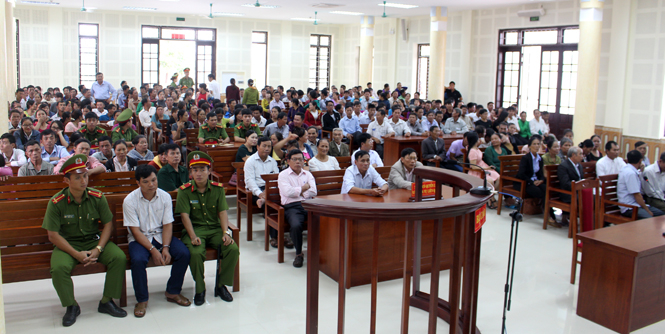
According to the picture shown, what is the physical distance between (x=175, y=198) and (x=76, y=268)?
33.8 inches

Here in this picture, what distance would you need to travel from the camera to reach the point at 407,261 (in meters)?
2.33

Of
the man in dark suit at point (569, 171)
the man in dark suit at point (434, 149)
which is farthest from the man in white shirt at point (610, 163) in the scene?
the man in dark suit at point (434, 149)

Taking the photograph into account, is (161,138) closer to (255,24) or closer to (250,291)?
(250,291)

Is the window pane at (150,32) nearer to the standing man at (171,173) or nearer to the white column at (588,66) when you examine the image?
the white column at (588,66)

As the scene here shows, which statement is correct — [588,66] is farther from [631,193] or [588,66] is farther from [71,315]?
[71,315]

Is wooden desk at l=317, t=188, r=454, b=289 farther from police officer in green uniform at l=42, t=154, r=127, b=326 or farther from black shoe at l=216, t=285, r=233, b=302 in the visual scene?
police officer in green uniform at l=42, t=154, r=127, b=326

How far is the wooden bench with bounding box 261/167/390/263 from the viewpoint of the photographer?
15.6ft

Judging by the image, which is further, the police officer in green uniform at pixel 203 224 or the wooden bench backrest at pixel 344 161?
the wooden bench backrest at pixel 344 161

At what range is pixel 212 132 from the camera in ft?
26.0

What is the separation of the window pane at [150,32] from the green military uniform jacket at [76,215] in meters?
15.1

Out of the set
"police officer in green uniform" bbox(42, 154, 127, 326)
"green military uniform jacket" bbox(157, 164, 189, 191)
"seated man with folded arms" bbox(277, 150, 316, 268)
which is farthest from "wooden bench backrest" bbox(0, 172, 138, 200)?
"seated man with folded arms" bbox(277, 150, 316, 268)

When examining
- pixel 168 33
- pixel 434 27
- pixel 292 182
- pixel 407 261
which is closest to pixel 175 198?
pixel 292 182

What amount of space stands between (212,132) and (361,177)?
11.3ft

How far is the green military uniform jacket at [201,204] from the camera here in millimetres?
3951
